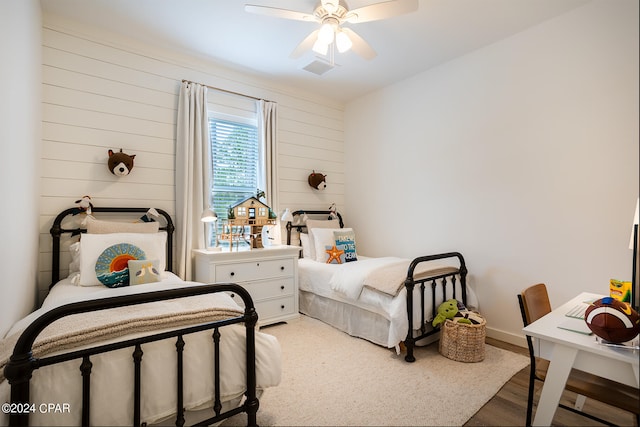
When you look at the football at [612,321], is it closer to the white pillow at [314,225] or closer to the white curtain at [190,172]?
the white pillow at [314,225]

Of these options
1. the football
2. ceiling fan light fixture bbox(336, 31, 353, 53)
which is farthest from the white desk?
ceiling fan light fixture bbox(336, 31, 353, 53)

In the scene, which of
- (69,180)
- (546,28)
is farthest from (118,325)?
(546,28)

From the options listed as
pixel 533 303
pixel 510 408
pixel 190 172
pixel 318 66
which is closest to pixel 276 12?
pixel 318 66

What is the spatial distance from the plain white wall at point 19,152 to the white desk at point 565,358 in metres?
2.11

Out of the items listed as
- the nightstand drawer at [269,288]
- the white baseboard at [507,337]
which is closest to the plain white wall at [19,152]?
the nightstand drawer at [269,288]

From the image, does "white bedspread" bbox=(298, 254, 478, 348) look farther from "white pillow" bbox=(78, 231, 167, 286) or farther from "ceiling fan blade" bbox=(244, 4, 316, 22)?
"ceiling fan blade" bbox=(244, 4, 316, 22)

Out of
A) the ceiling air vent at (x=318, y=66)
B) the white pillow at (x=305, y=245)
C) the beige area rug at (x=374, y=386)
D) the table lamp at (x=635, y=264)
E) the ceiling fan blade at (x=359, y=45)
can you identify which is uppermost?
the ceiling air vent at (x=318, y=66)

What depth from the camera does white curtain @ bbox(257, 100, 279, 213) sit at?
Answer: 140 inches

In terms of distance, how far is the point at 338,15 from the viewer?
2047mm

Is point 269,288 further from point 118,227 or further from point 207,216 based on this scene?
point 118,227

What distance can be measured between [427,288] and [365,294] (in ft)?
1.65

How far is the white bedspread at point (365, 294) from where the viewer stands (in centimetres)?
235

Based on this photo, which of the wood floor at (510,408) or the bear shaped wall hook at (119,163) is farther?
the bear shaped wall hook at (119,163)

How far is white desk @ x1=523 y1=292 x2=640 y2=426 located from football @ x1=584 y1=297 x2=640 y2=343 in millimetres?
36
